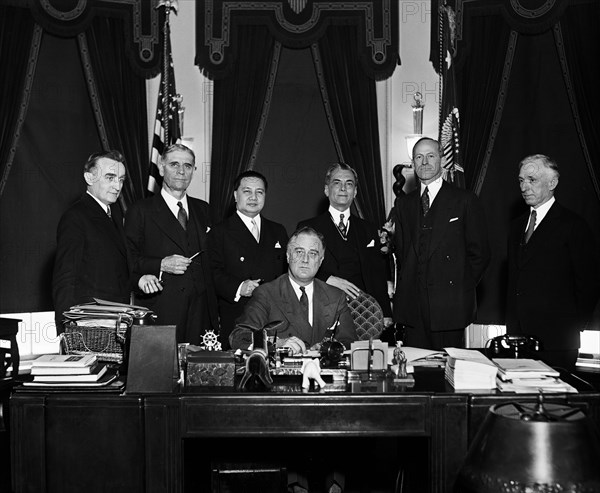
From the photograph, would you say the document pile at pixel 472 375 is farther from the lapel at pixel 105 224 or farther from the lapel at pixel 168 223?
the lapel at pixel 168 223

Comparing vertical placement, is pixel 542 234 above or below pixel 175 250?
above

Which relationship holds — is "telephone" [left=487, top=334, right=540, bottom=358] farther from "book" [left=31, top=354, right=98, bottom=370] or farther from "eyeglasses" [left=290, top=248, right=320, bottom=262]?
"book" [left=31, top=354, right=98, bottom=370]

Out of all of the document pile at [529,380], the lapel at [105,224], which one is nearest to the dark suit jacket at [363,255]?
the lapel at [105,224]

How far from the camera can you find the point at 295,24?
780cm

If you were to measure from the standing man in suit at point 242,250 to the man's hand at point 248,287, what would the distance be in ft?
0.36

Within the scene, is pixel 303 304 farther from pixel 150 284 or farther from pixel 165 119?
pixel 165 119

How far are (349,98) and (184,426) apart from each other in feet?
17.5

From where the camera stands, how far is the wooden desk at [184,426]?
9.97 feet

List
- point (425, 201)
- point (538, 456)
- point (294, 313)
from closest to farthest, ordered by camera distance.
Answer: point (538, 456) < point (294, 313) < point (425, 201)

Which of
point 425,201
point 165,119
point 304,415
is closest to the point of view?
point 304,415

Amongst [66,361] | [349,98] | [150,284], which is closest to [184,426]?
[66,361]

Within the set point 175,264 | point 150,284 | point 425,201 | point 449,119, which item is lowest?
point 150,284

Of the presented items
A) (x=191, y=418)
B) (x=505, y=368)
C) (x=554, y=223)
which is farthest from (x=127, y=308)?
→ (x=554, y=223)

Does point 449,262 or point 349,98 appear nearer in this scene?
point 449,262
